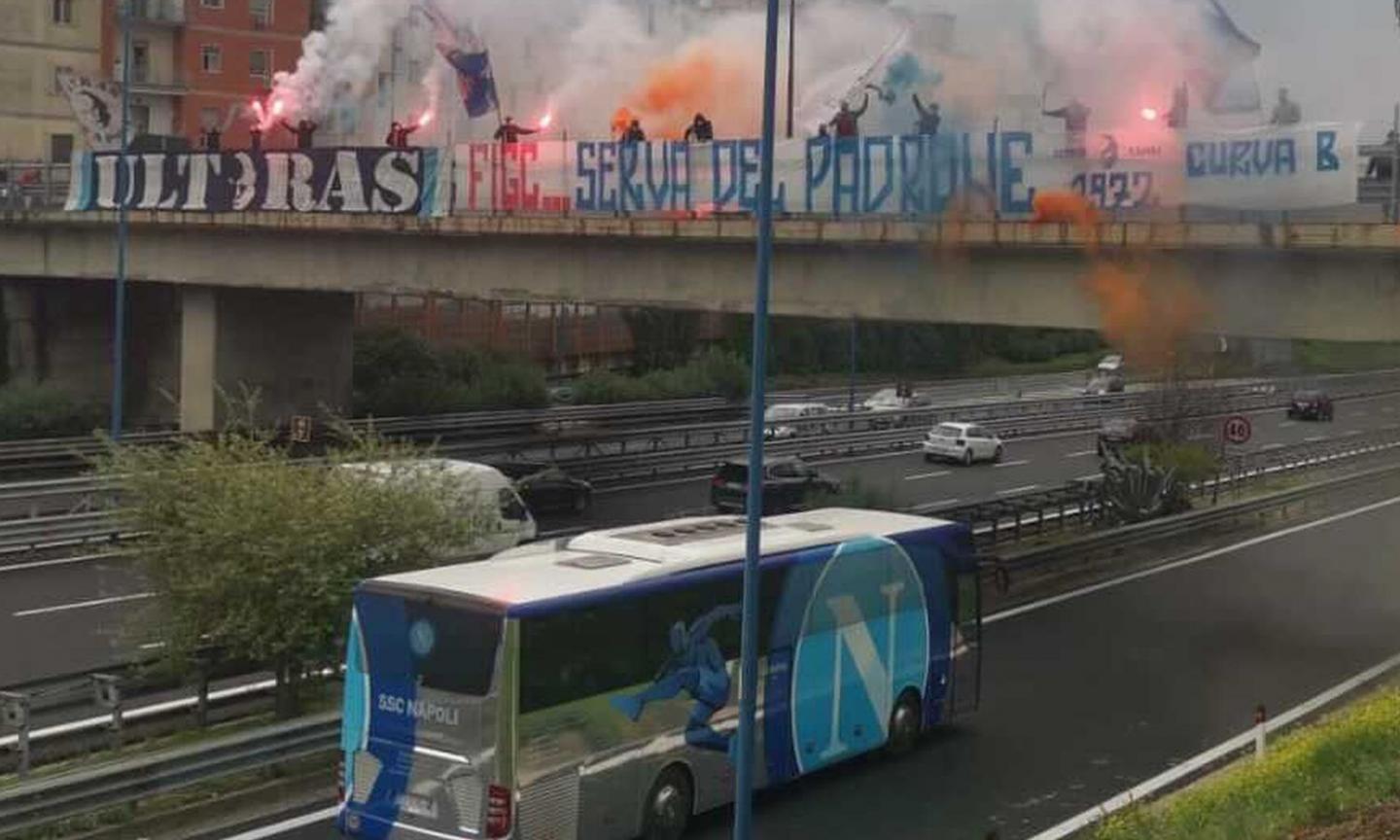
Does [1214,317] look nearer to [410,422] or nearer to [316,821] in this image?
[316,821]

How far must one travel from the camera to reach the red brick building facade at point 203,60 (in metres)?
65.9

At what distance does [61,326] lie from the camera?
45.9m

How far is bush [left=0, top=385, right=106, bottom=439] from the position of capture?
4100cm

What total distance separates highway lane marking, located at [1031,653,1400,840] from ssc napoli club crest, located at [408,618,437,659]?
15.7 feet

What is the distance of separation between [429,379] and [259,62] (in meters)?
23.7

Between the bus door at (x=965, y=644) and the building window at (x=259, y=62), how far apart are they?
55455 millimetres

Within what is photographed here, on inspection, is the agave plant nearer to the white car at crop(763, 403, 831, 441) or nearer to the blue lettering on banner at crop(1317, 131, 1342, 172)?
the blue lettering on banner at crop(1317, 131, 1342, 172)

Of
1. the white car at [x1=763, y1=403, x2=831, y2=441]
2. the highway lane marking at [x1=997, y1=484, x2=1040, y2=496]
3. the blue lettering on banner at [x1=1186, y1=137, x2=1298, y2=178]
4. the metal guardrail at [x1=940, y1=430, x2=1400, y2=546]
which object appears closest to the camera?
the blue lettering on banner at [x1=1186, y1=137, x2=1298, y2=178]

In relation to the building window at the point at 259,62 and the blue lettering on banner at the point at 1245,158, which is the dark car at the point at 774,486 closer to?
the blue lettering on banner at the point at 1245,158

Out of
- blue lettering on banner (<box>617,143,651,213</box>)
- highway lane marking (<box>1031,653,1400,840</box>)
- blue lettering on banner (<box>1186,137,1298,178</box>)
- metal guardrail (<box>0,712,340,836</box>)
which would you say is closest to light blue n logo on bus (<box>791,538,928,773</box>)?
highway lane marking (<box>1031,653,1400,840</box>)

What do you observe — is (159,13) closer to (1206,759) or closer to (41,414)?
(41,414)

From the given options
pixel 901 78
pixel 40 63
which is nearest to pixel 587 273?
pixel 901 78

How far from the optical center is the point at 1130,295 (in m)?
22.4

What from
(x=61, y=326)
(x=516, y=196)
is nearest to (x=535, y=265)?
(x=516, y=196)
